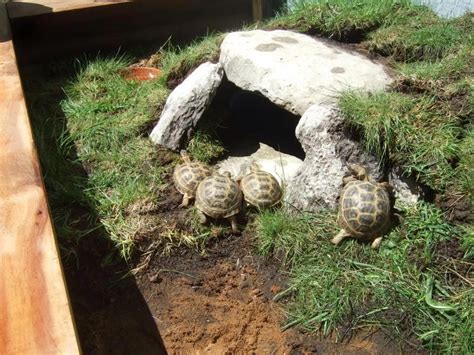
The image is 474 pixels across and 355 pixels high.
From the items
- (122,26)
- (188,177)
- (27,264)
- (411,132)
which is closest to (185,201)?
(188,177)

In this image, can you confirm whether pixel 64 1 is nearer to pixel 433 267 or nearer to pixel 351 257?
pixel 351 257

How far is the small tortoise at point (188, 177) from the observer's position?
4719mm

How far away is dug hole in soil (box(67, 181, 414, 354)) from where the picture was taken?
371 centimetres

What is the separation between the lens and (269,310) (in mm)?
3988

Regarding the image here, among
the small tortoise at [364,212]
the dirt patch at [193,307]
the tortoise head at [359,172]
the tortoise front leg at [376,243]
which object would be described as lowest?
the dirt patch at [193,307]

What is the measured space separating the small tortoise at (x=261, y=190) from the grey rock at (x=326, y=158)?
243mm

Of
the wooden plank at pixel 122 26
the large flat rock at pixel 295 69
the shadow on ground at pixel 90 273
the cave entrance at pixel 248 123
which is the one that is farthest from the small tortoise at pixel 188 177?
the wooden plank at pixel 122 26

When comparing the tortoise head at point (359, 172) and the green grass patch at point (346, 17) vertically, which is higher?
the green grass patch at point (346, 17)

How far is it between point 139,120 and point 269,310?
2.52 metres

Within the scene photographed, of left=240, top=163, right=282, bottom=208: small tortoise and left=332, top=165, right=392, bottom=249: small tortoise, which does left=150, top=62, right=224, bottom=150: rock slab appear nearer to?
left=240, top=163, right=282, bottom=208: small tortoise

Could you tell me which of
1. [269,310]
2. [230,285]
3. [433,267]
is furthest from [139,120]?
[433,267]

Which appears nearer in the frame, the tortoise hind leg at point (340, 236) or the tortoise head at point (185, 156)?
the tortoise hind leg at point (340, 236)

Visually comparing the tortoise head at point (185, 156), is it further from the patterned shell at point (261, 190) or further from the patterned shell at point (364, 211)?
the patterned shell at point (364, 211)

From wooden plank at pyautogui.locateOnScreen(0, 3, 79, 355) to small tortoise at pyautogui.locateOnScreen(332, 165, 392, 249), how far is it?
2.29 meters
